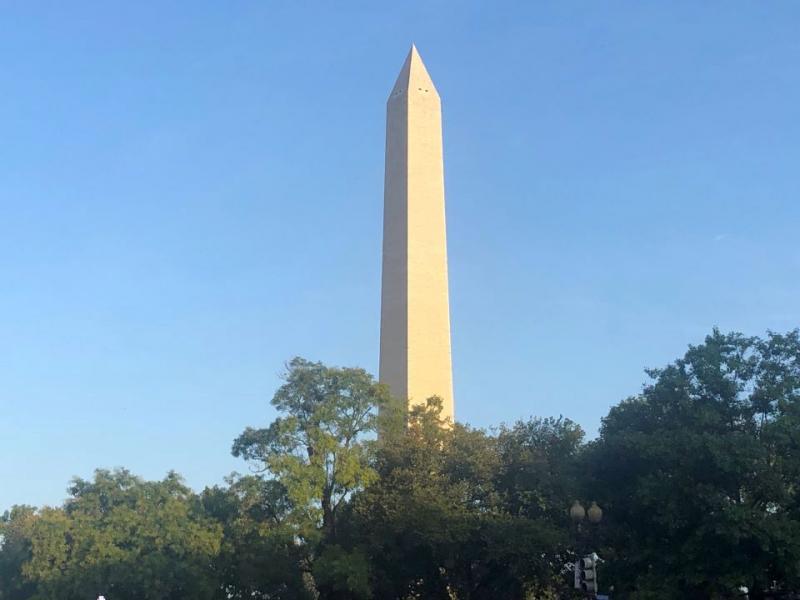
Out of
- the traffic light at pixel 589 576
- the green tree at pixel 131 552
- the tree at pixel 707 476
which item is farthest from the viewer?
the green tree at pixel 131 552

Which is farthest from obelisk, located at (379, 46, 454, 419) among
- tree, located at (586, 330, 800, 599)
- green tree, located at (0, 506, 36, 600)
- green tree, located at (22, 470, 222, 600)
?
green tree, located at (0, 506, 36, 600)

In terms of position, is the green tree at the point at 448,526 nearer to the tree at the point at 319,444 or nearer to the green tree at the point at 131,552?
the tree at the point at 319,444

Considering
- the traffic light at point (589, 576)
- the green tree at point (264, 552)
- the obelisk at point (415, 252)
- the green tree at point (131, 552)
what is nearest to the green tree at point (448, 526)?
the green tree at point (264, 552)

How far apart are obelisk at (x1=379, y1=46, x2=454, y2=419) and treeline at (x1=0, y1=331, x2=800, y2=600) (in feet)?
13.3

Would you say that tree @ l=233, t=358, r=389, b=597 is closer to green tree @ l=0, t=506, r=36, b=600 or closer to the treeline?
the treeline

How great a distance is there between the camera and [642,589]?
2698 centimetres

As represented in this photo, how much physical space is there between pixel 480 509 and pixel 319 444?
6509 mm

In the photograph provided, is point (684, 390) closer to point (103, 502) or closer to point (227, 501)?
point (227, 501)

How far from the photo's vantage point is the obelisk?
44.3 m

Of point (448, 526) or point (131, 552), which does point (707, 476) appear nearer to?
point (448, 526)

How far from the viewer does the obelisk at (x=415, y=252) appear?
145 feet

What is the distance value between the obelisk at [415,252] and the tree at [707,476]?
13.5 metres

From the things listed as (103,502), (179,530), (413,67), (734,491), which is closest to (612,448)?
(734,491)

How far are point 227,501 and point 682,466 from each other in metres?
25.4
